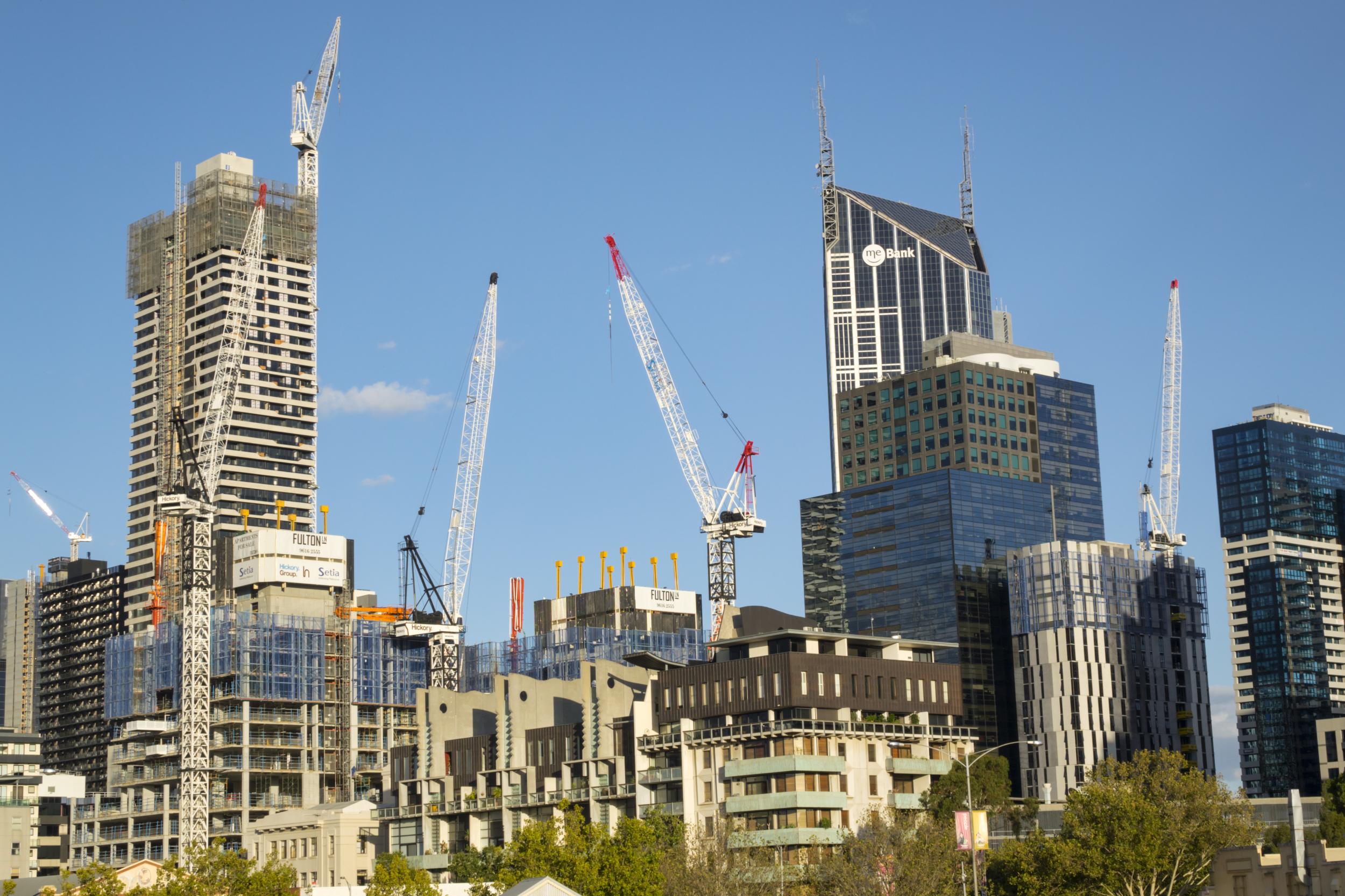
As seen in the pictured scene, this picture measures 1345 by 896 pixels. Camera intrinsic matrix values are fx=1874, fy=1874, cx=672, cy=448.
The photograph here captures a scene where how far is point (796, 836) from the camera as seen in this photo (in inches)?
7293

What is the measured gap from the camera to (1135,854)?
15062cm

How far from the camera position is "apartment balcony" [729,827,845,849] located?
185m

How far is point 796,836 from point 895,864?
30.4 meters

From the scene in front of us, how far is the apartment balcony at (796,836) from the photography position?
185 m

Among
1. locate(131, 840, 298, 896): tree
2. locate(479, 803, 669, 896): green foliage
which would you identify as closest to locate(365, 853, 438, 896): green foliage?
locate(131, 840, 298, 896): tree

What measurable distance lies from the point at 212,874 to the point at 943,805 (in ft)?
310

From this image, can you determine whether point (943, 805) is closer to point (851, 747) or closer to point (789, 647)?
point (851, 747)

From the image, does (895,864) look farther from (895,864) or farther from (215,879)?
(215,879)

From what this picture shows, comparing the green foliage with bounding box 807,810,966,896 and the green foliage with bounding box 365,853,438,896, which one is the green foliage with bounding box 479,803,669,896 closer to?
the green foliage with bounding box 365,853,438,896

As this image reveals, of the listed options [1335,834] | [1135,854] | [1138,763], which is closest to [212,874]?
→ [1135,854]

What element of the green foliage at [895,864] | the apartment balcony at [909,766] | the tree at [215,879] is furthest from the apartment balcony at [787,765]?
the tree at [215,879]

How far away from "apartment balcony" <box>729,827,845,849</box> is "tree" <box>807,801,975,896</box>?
315 inches

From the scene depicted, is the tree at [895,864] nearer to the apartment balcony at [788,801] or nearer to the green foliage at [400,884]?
the apartment balcony at [788,801]

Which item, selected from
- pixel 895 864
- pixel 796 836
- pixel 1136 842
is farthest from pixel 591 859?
pixel 1136 842
